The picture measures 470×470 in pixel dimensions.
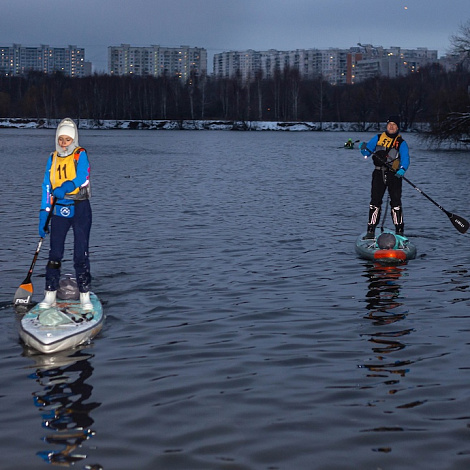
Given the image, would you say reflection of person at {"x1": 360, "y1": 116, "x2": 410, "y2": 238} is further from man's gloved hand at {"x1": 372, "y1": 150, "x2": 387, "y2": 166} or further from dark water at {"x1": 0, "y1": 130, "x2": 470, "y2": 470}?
dark water at {"x1": 0, "y1": 130, "x2": 470, "y2": 470}

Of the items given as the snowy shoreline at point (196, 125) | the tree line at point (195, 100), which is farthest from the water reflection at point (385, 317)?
the tree line at point (195, 100)

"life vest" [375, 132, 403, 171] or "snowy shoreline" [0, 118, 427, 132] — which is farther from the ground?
"snowy shoreline" [0, 118, 427, 132]

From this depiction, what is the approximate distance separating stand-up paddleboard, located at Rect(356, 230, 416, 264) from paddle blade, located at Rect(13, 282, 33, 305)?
222 inches

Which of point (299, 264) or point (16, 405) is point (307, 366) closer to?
point (16, 405)

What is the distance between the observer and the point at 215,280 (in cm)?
1102

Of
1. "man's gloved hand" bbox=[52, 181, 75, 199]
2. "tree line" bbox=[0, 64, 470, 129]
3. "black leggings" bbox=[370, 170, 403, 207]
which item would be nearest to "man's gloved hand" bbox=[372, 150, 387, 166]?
"black leggings" bbox=[370, 170, 403, 207]

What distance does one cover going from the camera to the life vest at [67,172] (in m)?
8.08

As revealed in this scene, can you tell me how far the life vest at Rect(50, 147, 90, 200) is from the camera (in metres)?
8.08

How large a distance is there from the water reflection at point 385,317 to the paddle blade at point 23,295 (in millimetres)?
3891

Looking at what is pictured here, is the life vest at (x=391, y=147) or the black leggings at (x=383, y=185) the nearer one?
the life vest at (x=391, y=147)

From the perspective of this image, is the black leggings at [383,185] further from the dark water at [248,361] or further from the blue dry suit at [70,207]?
the blue dry suit at [70,207]

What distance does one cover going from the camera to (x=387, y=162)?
12.8 metres

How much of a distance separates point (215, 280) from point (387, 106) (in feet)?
366

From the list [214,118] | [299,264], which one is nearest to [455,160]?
[299,264]
